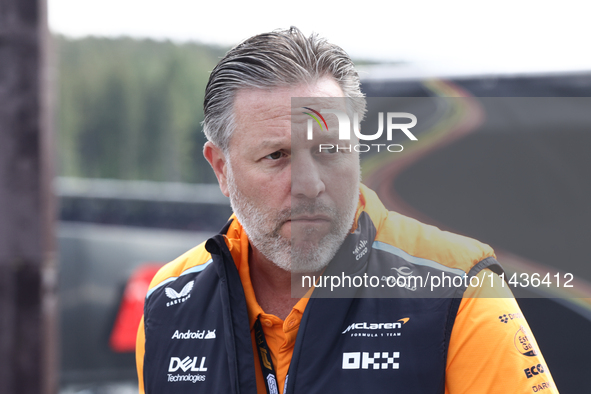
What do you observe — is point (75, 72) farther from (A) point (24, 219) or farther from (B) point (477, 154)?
(B) point (477, 154)

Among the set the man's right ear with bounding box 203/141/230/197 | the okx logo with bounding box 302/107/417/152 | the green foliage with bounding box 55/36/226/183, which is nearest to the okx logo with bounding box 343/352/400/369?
the okx logo with bounding box 302/107/417/152

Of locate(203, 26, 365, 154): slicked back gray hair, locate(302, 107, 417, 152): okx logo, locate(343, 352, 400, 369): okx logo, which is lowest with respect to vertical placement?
locate(343, 352, 400, 369): okx logo

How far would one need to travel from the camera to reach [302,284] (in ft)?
4.37

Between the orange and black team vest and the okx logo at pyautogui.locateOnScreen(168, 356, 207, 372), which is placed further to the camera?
the okx logo at pyautogui.locateOnScreen(168, 356, 207, 372)

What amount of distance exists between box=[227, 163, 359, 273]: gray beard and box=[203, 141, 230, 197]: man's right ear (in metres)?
0.07

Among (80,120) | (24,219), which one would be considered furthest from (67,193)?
(24,219)

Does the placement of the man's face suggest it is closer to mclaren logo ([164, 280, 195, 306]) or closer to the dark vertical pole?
mclaren logo ([164, 280, 195, 306])

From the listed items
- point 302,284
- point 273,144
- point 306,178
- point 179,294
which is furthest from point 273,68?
point 179,294

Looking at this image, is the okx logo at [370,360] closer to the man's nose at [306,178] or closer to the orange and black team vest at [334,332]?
the orange and black team vest at [334,332]

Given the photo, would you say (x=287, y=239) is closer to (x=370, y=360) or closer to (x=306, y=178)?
(x=306, y=178)

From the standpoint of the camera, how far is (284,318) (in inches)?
53.9

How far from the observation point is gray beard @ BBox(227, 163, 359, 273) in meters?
1.27

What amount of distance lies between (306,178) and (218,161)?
39cm

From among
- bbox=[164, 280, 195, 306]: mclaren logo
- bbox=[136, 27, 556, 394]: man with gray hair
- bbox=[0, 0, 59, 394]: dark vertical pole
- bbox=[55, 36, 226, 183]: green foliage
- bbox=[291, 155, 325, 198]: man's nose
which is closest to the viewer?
bbox=[136, 27, 556, 394]: man with gray hair
